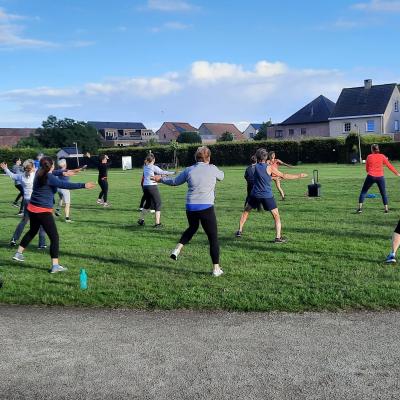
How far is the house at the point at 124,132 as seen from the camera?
12694 cm

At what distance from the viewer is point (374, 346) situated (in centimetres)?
489

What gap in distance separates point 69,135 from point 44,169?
331 feet

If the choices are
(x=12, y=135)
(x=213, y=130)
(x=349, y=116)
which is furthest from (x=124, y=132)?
(x=349, y=116)

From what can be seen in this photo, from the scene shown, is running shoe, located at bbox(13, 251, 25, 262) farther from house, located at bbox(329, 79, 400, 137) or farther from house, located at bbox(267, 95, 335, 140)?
house, located at bbox(267, 95, 335, 140)

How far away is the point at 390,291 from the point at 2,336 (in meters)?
4.74

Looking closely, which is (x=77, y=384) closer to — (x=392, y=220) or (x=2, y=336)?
(x=2, y=336)

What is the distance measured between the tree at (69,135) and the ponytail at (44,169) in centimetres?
9715

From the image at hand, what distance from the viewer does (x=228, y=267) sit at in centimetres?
820

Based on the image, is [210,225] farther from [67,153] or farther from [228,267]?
[67,153]

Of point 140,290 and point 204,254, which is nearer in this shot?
point 140,290

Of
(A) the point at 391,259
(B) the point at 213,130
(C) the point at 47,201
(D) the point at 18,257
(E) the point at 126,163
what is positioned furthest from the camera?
(B) the point at 213,130

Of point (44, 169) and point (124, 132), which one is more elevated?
point (124, 132)

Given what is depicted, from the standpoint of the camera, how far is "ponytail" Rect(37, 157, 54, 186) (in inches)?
323

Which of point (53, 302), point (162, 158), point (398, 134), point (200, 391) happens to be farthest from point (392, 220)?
point (398, 134)
